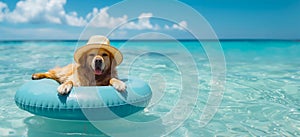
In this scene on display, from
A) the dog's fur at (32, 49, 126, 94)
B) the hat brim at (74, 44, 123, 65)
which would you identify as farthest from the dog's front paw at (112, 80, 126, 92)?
the hat brim at (74, 44, 123, 65)

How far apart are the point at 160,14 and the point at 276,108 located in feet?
7.71

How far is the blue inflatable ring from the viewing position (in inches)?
128

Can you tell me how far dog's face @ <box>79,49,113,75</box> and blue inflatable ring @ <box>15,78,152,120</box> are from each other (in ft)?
1.17

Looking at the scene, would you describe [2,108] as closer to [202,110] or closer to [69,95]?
[69,95]

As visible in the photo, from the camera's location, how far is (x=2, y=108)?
4.69m

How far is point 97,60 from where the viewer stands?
358 centimetres

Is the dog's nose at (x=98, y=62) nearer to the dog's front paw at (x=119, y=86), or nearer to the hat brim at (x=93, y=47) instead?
the hat brim at (x=93, y=47)

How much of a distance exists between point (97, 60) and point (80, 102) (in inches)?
23.0

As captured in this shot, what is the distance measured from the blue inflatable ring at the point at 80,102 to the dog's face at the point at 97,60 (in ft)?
1.17

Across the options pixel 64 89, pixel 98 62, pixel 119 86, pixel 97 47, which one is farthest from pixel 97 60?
pixel 64 89

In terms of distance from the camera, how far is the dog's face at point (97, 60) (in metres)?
3.61

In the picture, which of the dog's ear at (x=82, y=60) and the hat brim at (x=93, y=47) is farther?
the dog's ear at (x=82, y=60)

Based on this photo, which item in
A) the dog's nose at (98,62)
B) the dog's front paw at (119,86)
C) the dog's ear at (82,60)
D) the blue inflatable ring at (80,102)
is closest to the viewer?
the blue inflatable ring at (80,102)

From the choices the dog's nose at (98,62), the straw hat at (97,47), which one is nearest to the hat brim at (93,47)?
the straw hat at (97,47)
